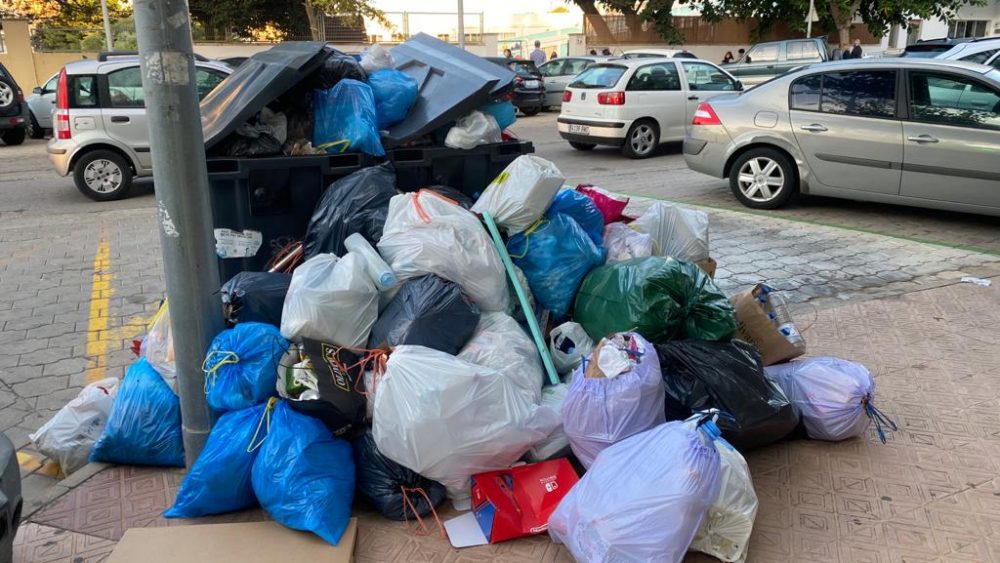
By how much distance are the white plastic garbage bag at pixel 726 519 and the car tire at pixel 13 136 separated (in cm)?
1697

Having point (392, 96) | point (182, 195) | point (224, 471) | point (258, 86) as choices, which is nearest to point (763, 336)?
point (392, 96)

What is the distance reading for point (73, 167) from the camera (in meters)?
9.26

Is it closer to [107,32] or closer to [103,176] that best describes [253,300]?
[103,176]

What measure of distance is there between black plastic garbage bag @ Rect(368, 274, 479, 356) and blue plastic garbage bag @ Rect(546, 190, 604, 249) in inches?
36.9

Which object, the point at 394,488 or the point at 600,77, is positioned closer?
the point at 394,488

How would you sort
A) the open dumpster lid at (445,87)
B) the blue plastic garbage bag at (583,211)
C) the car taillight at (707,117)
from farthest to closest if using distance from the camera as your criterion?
the car taillight at (707,117) → the open dumpster lid at (445,87) → the blue plastic garbage bag at (583,211)

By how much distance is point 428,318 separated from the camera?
322 cm

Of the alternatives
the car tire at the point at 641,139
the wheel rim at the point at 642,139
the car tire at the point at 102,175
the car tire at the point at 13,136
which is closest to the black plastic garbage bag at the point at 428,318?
the car tire at the point at 102,175

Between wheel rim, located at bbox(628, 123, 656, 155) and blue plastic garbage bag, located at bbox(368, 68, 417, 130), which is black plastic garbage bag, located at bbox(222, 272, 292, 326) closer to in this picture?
blue plastic garbage bag, located at bbox(368, 68, 417, 130)

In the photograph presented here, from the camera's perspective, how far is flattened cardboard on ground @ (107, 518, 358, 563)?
2.66 meters

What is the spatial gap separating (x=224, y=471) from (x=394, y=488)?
2.13 feet

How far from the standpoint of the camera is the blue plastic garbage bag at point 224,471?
2893 millimetres

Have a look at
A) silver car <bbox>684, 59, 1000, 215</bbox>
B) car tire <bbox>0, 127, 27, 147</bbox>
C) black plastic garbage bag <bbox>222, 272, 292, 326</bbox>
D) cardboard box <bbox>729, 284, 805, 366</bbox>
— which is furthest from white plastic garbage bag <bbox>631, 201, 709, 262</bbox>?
car tire <bbox>0, 127, 27, 147</bbox>

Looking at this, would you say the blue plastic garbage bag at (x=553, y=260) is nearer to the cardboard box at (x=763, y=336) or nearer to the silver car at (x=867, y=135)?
the cardboard box at (x=763, y=336)
